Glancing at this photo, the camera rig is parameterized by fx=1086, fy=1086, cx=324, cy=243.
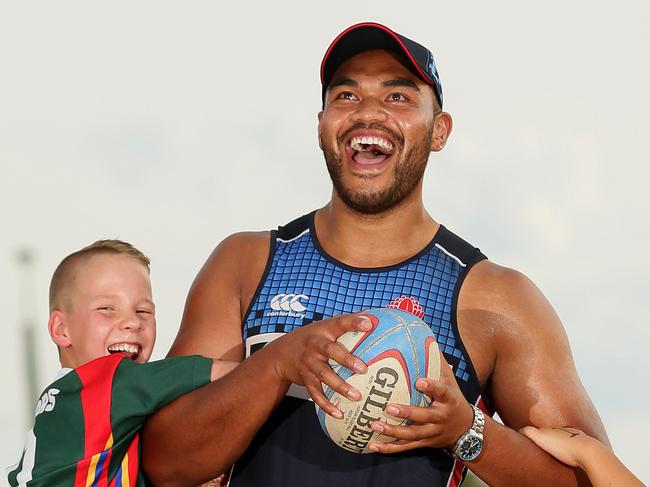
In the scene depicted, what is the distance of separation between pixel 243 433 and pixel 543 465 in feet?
5.14

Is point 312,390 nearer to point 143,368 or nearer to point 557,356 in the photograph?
point 143,368

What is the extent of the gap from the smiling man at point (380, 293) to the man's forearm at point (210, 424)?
2 cm

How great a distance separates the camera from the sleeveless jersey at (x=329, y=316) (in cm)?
581

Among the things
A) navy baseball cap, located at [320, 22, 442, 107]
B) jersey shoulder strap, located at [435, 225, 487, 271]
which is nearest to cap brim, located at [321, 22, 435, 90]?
navy baseball cap, located at [320, 22, 442, 107]

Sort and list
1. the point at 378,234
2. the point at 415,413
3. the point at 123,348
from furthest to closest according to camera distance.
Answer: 1. the point at 378,234
2. the point at 123,348
3. the point at 415,413

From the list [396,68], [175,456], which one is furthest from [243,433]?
[396,68]

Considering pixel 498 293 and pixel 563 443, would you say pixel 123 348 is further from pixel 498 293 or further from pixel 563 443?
pixel 563 443

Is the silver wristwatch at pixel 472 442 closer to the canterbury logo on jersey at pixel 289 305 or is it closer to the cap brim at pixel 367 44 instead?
the canterbury logo on jersey at pixel 289 305

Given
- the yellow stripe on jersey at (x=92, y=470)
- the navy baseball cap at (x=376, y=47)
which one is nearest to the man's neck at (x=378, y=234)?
the navy baseball cap at (x=376, y=47)

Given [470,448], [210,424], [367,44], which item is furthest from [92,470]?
[367,44]

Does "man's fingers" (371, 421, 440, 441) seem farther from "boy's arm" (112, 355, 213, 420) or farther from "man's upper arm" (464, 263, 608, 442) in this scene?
"man's upper arm" (464, 263, 608, 442)

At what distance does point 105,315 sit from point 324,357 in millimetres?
1602

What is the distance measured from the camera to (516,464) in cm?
550

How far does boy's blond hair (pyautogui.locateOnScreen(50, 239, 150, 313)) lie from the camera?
596 centimetres
